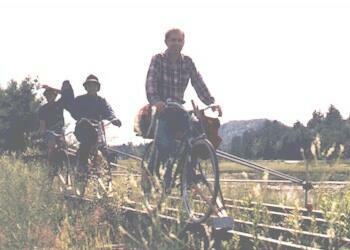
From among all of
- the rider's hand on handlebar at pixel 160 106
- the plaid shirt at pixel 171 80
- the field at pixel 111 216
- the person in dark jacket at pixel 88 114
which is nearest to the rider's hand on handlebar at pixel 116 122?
the person in dark jacket at pixel 88 114

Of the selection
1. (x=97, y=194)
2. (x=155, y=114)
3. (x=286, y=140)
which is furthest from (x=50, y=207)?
(x=286, y=140)

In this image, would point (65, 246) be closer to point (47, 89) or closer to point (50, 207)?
point (50, 207)

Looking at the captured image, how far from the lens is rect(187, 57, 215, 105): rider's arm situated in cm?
731

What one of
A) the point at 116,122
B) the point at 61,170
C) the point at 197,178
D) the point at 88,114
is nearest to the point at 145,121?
the point at 197,178

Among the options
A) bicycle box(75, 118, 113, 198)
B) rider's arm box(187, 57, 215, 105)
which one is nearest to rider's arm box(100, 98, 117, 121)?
bicycle box(75, 118, 113, 198)

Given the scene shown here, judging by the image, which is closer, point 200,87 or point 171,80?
point 171,80

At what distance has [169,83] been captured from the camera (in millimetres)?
7105

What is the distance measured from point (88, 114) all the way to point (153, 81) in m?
3.17

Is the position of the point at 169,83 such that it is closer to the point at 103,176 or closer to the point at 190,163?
the point at 190,163

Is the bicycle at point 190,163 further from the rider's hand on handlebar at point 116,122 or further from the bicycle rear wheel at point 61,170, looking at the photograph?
the bicycle rear wheel at point 61,170

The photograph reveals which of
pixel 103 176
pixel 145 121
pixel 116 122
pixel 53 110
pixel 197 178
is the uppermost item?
pixel 53 110

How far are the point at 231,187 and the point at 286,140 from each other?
59.5 m

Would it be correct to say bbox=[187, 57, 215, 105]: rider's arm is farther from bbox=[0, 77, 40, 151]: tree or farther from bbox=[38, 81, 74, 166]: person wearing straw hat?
bbox=[0, 77, 40, 151]: tree

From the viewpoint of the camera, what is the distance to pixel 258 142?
7195 millimetres
